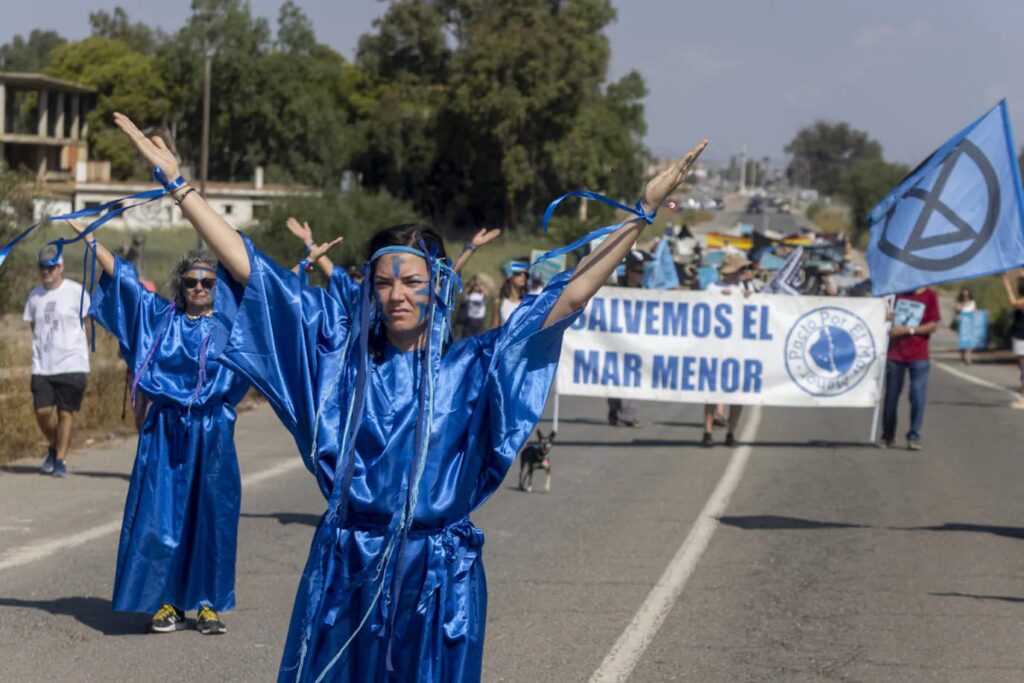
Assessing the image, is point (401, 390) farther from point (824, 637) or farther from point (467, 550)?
point (824, 637)

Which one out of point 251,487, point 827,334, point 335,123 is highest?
point 335,123

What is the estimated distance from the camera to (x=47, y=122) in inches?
3174

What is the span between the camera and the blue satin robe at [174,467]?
7.03 metres

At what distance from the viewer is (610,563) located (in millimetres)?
9195

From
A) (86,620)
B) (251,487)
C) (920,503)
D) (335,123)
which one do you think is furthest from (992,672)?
(335,123)

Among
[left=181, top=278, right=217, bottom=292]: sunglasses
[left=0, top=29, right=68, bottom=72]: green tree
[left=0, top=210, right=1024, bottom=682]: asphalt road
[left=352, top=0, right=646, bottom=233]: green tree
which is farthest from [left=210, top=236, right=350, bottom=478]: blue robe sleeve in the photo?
[left=0, top=29, right=68, bottom=72]: green tree

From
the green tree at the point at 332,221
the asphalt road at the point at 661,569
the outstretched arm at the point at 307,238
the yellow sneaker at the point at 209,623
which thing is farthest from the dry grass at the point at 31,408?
the green tree at the point at 332,221

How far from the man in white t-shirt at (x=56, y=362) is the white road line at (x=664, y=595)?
5.16m

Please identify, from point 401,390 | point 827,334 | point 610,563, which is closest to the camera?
point 401,390

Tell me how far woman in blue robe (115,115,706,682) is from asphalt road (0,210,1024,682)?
2.73 metres

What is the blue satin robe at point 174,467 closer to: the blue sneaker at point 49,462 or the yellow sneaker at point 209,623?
the yellow sneaker at point 209,623

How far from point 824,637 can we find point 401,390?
418 cm

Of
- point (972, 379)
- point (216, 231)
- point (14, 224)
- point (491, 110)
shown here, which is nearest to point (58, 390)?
point (14, 224)

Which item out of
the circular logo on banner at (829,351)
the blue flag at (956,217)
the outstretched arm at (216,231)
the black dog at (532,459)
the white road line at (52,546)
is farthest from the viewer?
the circular logo on banner at (829,351)
